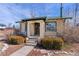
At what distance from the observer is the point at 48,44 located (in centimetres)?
432

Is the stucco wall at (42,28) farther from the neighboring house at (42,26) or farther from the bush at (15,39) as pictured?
the bush at (15,39)

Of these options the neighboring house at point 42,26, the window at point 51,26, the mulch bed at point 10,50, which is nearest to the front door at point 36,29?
the neighboring house at point 42,26

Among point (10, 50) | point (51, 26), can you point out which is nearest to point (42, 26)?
point (51, 26)

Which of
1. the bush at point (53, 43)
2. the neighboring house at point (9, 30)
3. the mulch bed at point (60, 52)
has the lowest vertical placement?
the mulch bed at point (60, 52)

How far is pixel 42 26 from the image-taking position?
435 centimetres

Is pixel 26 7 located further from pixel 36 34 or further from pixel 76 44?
pixel 76 44

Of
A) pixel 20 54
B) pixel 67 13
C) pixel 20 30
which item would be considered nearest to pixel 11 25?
pixel 20 30

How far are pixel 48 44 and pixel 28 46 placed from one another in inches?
12.3

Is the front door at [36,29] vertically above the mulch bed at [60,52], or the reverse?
the front door at [36,29]

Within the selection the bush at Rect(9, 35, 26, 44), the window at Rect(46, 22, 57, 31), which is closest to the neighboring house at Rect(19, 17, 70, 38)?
the window at Rect(46, 22, 57, 31)

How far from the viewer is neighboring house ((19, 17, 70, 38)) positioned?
431cm

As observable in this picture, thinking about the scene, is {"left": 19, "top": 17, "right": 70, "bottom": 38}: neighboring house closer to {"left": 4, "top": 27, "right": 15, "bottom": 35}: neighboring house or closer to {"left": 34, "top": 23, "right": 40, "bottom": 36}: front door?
{"left": 34, "top": 23, "right": 40, "bottom": 36}: front door

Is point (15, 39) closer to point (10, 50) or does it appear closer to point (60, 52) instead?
point (10, 50)

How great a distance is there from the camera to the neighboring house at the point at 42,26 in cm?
431
